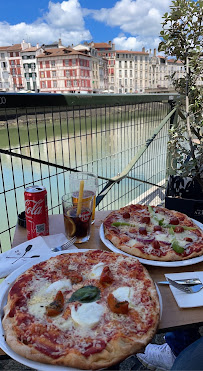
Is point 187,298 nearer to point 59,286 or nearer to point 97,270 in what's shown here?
point 97,270

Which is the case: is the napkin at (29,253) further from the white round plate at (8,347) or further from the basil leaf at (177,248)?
the basil leaf at (177,248)

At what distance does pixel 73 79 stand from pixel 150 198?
48.8 metres

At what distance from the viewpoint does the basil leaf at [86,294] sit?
836 mm

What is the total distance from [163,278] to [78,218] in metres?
0.45

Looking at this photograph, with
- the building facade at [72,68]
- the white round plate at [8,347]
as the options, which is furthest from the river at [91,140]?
the building facade at [72,68]

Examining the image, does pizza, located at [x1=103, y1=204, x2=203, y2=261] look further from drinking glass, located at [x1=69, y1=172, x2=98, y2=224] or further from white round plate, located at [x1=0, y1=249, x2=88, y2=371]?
white round plate, located at [x1=0, y1=249, x2=88, y2=371]

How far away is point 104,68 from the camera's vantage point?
61.3 metres

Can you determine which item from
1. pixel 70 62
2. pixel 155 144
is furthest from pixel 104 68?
pixel 155 144

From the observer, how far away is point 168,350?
1.59 metres

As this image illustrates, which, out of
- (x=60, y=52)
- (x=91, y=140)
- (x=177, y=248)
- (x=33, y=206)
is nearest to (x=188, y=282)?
(x=177, y=248)

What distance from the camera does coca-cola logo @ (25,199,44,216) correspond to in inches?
46.7

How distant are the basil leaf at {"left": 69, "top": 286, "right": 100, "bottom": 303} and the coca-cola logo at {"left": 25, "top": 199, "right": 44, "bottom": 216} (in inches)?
17.7

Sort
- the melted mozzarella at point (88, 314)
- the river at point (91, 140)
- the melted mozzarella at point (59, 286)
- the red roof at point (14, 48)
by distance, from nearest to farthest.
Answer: the melted mozzarella at point (88, 314) < the melted mozzarella at point (59, 286) < the river at point (91, 140) < the red roof at point (14, 48)

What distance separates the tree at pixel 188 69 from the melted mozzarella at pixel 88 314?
133cm
